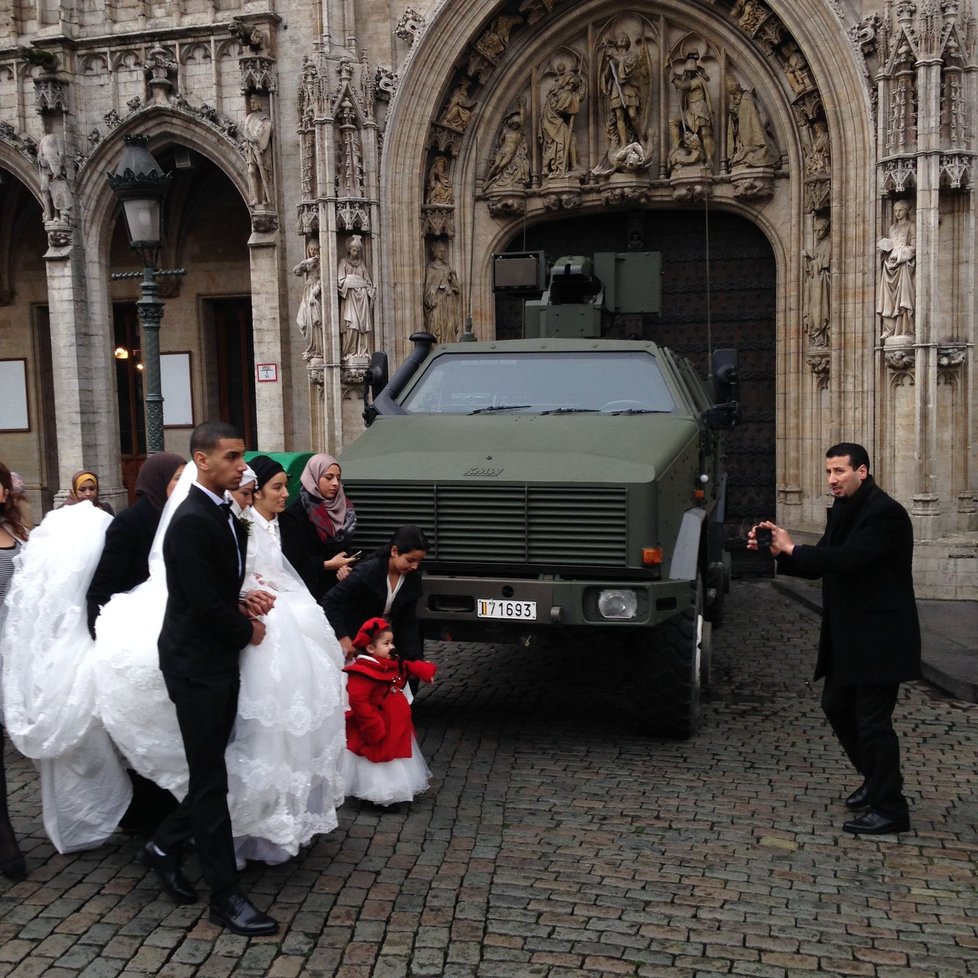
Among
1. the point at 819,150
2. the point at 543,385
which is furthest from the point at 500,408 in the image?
the point at 819,150

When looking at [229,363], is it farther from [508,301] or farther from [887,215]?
[887,215]

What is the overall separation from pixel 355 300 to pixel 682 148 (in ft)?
15.0

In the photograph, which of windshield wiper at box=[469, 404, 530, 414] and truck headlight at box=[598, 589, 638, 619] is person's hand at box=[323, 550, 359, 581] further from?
windshield wiper at box=[469, 404, 530, 414]

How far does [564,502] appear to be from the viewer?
22.2 feet

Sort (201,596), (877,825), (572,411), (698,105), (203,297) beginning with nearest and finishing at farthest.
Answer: (201,596)
(877,825)
(572,411)
(698,105)
(203,297)

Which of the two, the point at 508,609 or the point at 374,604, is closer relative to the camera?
the point at 374,604

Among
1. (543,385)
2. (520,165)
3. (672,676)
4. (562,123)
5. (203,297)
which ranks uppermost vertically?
(562,123)

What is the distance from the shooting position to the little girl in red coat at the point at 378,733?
5848 millimetres

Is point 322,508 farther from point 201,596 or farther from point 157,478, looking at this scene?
point 201,596

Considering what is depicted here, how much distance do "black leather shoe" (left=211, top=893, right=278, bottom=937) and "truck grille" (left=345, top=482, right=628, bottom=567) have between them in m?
2.81

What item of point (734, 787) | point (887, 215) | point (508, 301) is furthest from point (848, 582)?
point (508, 301)

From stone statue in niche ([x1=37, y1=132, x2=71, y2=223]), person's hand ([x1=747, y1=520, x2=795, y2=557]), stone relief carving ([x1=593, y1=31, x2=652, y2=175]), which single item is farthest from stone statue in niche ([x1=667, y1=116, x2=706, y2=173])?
person's hand ([x1=747, y1=520, x2=795, y2=557])

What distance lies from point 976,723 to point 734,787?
7.20 feet

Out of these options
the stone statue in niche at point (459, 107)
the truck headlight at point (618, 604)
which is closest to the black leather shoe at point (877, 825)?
the truck headlight at point (618, 604)
